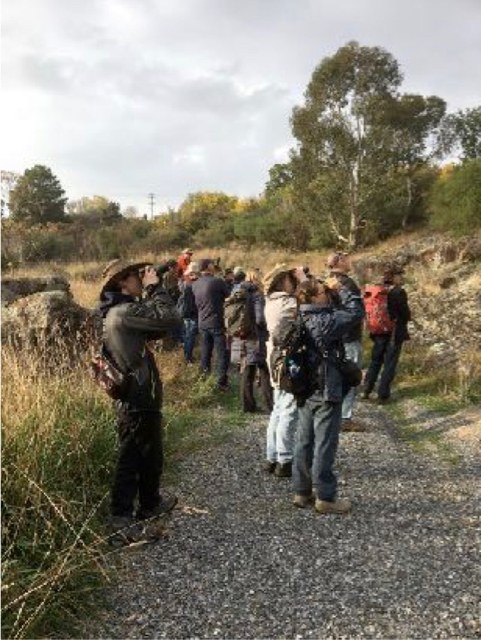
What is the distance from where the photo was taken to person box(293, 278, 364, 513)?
5.07 m

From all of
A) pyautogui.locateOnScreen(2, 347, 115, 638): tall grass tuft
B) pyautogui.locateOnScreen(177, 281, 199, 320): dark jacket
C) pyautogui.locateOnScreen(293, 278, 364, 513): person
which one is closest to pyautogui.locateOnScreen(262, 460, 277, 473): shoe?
pyautogui.locateOnScreen(293, 278, 364, 513): person

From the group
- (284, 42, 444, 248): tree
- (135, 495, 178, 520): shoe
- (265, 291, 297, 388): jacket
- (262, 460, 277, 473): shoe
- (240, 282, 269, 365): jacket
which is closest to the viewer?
(135, 495, 178, 520): shoe

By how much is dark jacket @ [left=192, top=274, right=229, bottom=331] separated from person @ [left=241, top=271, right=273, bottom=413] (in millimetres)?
1096

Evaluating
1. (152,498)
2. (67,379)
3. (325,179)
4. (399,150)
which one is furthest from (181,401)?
(399,150)

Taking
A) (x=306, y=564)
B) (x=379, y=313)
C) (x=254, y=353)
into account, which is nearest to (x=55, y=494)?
(x=306, y=564)

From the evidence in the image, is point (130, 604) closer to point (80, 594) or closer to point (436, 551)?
point (80, 594)

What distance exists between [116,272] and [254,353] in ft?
12.2

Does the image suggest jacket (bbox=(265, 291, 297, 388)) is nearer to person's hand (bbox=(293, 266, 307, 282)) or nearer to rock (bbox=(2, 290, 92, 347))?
person's hand (bbox=(293, 266, 307, 282))

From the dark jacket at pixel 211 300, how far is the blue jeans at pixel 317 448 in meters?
4.49

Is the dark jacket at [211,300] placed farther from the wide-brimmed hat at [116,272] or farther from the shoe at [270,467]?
the wide-brimmed hat at [116,272]

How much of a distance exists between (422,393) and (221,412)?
335 cm

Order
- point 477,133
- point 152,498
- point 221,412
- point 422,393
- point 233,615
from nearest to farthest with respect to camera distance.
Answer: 1. point 233,615
2. point 152,498
3. point 221,412
4. point 422,393
5. point 477,133

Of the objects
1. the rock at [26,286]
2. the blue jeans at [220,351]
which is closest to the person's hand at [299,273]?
the blue jeans at [220,351]

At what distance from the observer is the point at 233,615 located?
3.70m
